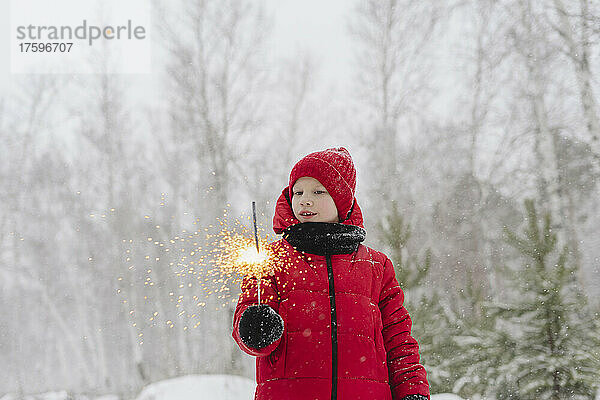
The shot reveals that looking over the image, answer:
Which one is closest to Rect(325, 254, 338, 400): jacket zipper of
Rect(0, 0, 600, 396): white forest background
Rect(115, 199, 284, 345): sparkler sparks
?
Rect(0, 0, 600, 396): white forest background

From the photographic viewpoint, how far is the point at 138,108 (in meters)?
3.60

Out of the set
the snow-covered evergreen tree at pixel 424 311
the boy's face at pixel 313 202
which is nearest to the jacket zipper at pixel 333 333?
the boy's face at pixel 313 202

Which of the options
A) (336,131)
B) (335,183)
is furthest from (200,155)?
(335,183)

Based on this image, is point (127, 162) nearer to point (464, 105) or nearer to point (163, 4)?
point (163, 4)

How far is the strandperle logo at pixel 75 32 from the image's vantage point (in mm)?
3520

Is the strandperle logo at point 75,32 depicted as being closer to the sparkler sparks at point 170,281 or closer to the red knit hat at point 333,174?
the sparkler sparks at point 170,281

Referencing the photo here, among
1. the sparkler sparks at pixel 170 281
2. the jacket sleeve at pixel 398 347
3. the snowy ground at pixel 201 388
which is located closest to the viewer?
the jacket sleeve at pixel 398 347

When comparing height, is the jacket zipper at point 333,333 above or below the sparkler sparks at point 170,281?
above

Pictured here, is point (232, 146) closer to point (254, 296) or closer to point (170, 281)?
point (170, 281)

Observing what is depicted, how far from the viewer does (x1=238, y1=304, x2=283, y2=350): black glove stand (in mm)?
888

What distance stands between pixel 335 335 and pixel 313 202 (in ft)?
0.89

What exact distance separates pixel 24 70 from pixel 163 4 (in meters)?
1.03

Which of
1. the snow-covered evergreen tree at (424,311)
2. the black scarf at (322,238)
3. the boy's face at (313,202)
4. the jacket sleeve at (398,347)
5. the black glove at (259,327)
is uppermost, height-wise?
the boy's face at (313,202)

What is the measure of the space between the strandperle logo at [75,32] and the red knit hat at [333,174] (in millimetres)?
2877
